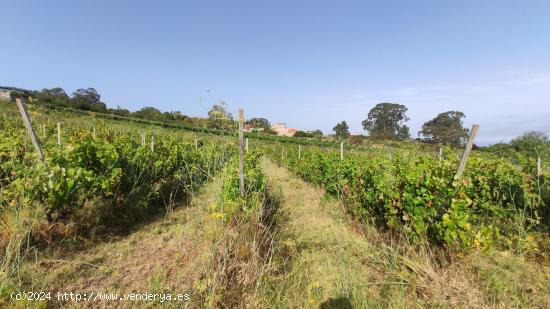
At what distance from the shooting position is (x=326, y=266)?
2904 millimetres

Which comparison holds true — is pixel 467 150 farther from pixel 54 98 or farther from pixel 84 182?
pixel 54 98

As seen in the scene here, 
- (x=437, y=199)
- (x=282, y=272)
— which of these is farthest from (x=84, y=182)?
(x=437, y=199)

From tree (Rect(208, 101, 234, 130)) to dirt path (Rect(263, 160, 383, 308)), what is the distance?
1.47 m

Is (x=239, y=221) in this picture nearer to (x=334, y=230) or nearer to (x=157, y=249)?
(x=157, y=249)

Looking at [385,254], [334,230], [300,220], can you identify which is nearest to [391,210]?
[385,254]

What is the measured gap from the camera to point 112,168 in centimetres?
392

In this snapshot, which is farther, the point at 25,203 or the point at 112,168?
the point at 112,168

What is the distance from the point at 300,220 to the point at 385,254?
1.59 metres

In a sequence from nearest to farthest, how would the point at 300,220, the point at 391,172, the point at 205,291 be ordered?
1. the point at 205,291
2. the point at 391,172
3. the point at 300,220

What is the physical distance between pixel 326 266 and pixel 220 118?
198cm

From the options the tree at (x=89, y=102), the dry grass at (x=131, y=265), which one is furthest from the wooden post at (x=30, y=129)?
the tree at (x=89, y=102)

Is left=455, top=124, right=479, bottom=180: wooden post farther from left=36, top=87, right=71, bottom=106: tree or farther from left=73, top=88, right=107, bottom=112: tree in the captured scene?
left=73, top=88, right=107, bottom=112: tree

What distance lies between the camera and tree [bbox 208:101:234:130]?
10.1 feet

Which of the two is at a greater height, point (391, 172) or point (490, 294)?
point (391, 172)
